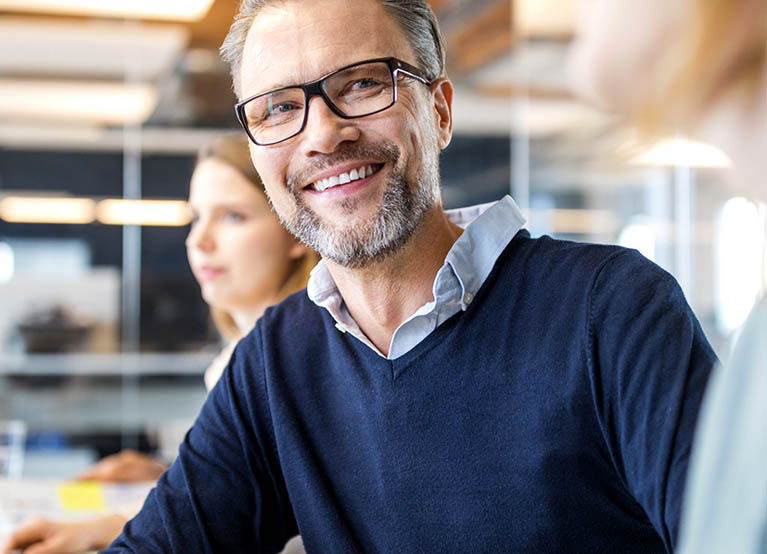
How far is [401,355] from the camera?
1.16 meters

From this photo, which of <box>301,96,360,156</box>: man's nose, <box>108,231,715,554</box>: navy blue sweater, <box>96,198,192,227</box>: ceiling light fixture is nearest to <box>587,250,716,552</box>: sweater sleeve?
<box>108,231,715,554</box>: navy blue sweater

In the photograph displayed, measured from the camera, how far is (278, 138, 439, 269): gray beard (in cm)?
121

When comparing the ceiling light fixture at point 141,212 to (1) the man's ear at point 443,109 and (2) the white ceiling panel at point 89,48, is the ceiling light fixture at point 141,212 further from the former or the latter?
(1) the man's ear at point 443,109

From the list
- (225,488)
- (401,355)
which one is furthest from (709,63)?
(225,488)

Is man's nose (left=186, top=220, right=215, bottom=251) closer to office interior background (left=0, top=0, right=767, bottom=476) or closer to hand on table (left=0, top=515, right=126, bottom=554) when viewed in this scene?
hand on table (left=0, top=515, right=126, bottom=554)

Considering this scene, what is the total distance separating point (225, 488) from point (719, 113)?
95 cm

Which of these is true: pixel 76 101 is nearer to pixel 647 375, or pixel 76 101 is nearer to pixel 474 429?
pixel 474 429

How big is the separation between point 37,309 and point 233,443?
374 cm

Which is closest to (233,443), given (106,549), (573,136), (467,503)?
(106,549)

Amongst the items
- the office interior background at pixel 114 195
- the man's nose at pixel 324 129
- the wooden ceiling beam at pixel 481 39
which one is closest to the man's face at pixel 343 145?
the man's nose at pixel 324 129

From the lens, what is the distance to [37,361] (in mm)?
4691

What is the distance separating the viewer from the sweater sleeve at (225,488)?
1.25m

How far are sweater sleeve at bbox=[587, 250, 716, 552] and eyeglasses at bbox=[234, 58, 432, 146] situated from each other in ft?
1.27

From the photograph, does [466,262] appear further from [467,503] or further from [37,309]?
[37,309]
